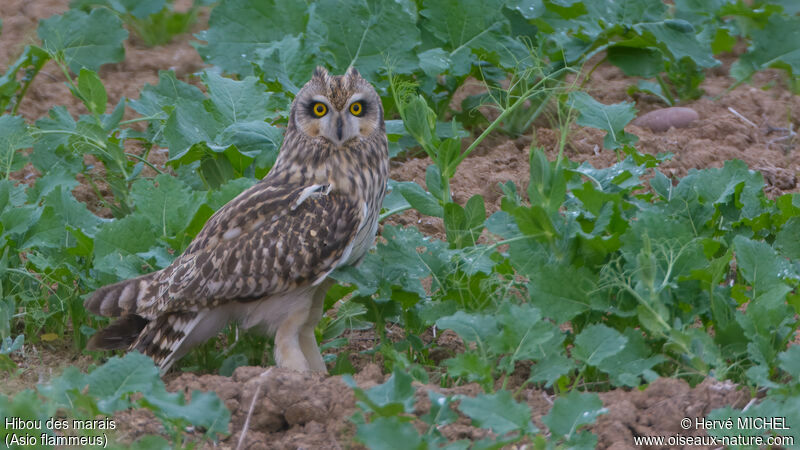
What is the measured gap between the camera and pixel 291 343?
15.1 ft

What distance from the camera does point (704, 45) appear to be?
23.3 feet

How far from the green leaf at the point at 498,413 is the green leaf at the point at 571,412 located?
0.22ft

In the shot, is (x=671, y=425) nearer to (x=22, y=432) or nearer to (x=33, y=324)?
(x=22, y=432)

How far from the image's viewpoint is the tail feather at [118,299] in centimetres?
466

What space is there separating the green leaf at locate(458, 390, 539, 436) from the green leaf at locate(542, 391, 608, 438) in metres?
0.07

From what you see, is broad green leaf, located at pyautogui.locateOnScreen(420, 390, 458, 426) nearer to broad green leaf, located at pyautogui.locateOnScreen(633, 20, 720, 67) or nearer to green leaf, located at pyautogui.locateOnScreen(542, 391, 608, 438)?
green leaf, located at pyautogui.locateOnScreen(542, 391, 608, 438)

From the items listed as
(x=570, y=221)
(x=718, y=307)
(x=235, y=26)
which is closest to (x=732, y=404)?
(x=718, y=307)

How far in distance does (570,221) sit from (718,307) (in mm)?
667

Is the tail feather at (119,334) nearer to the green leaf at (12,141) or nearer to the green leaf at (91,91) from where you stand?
the green leaf at (12,141)

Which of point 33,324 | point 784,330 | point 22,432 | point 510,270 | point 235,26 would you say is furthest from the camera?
point 235,26

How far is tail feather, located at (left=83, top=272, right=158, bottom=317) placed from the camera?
4656mm

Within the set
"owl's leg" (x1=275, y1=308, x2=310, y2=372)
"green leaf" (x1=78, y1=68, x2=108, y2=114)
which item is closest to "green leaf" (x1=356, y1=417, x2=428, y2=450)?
"owl's leg" (x1=275, y1=308, x2=310, y2=372)

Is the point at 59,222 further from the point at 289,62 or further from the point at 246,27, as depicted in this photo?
the point at 246,27

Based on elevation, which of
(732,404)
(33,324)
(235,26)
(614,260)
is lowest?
(33,324)
